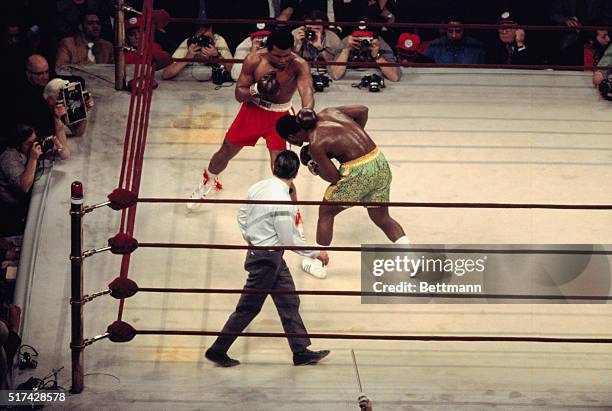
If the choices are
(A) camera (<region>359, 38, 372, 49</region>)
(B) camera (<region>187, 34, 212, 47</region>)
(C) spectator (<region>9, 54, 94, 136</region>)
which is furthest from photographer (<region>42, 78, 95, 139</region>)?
(A) camera (<region>359, 38, 372, 49</region>)

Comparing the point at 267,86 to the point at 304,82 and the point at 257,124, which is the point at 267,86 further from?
the point at 257,124

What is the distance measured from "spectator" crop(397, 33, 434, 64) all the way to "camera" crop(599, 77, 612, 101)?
1.32 metres

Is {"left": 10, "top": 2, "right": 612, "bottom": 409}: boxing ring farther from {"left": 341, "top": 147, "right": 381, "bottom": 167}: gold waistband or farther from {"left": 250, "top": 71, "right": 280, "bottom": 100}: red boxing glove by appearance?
{"left": 250, "top": 71, "right": 280, "bottom": 100}: red boxing glove

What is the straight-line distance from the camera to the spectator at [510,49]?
28.5 ft

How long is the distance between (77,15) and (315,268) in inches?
130

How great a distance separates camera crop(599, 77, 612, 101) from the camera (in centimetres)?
794

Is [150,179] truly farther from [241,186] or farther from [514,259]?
[514,259]

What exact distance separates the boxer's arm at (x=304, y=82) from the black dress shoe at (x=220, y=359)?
1.47m

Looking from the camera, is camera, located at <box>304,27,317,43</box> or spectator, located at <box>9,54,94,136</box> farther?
camera, located at <box>304,27,317,43</box>

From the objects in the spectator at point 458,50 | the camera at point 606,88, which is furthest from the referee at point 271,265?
the spectator at point 458,50

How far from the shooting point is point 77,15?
884 centimetres

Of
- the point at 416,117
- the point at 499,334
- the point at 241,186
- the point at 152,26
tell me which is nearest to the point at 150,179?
the point at 241,186

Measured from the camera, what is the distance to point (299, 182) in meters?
7.23

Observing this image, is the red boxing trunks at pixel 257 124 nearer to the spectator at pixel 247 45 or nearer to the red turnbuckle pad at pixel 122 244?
the spectator at pixel 247 45
